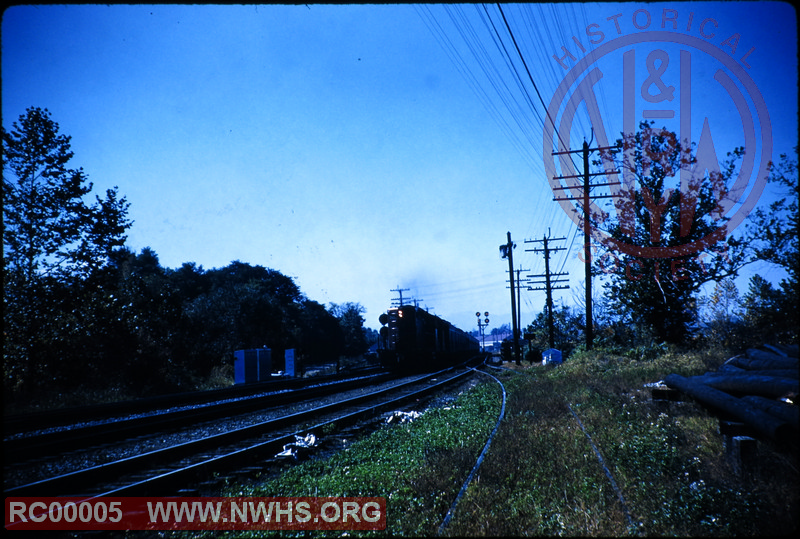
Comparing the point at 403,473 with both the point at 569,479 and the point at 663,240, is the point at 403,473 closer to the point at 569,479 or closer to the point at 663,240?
the point at 569,479

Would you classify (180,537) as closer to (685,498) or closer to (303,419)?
(685,498)

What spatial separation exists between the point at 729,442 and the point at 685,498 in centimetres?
105

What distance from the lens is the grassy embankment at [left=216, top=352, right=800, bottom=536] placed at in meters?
3.77

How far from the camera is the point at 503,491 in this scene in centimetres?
465

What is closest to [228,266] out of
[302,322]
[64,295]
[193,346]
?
[302,322]

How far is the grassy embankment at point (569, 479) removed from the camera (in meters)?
3.77

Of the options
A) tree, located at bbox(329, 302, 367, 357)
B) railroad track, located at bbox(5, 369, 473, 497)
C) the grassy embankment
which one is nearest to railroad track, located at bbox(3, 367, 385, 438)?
railroad track, located at bbox(5, 369, 473, 497)

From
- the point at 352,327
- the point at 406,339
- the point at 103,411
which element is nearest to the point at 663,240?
the point at 406,339

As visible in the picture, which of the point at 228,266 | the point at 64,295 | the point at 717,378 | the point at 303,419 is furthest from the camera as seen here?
the point at 228,266

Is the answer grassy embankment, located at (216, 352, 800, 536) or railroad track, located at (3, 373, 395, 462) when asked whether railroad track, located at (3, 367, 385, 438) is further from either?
grassy embankment, located at (216, 352, 800, 536)
